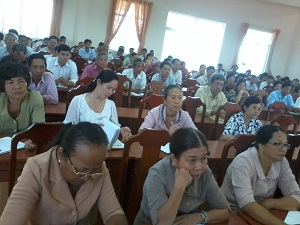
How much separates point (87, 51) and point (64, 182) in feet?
26.2

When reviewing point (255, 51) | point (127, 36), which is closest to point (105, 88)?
point (127, 36)

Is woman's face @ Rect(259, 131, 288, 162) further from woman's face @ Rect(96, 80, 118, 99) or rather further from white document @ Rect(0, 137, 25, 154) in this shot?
white document @ Rect(0, 137, 25, 154)

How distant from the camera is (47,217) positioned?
1.18 meters

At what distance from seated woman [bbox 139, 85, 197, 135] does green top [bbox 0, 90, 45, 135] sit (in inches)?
34.4

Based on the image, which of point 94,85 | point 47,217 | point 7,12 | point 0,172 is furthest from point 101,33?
point 47,217

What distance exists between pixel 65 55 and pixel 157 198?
137 inches

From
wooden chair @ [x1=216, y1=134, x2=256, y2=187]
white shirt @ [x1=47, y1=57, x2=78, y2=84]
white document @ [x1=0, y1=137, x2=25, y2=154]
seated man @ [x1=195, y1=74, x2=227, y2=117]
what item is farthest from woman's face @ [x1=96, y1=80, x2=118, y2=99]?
white shirt @ [x1=47, y1=57, x2=78, y2=84]

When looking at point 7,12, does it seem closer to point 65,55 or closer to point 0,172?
point 65,55

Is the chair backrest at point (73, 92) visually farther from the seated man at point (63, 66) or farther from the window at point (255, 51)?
the window at point (255, 51)

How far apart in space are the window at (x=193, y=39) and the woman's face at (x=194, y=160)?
9.07m

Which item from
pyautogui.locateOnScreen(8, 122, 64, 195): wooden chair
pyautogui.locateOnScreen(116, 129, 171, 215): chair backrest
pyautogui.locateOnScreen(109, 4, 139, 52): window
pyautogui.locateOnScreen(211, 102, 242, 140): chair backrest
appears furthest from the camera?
pyautogui.locateOnScreen(109, 4, 139, 52): window

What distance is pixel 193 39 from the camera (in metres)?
10.3

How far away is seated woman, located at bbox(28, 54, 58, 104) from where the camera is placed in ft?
10.0

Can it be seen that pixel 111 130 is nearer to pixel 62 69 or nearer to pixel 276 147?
pixel 276 147
